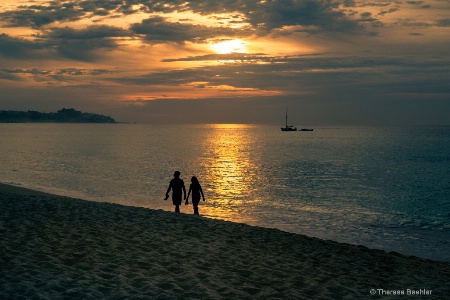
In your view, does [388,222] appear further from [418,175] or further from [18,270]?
[418,175]

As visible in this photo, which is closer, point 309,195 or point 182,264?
point 182,264

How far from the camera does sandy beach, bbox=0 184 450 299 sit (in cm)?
932

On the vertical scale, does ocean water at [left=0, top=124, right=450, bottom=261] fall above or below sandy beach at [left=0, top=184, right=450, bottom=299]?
below

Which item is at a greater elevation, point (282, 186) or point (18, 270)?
point (18, 270)

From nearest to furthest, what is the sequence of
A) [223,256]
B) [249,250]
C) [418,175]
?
[223,256] < [249,250] < [418,175]

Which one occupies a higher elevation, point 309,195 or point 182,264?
point 182,264

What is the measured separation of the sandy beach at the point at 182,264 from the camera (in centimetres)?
932

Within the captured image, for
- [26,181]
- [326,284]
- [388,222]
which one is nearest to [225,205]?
[388,222]

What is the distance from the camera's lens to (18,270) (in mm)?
9812

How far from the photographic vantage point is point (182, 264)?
1120 cm

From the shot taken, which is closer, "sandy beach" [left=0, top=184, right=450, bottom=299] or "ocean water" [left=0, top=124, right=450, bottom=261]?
"sandy beach" [left=0, top=184, right=450, bottom=299]

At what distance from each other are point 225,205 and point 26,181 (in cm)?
2491

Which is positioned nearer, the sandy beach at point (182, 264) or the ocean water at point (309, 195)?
the sandy beach at point (182, 264)

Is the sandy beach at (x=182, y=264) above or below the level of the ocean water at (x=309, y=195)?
above
